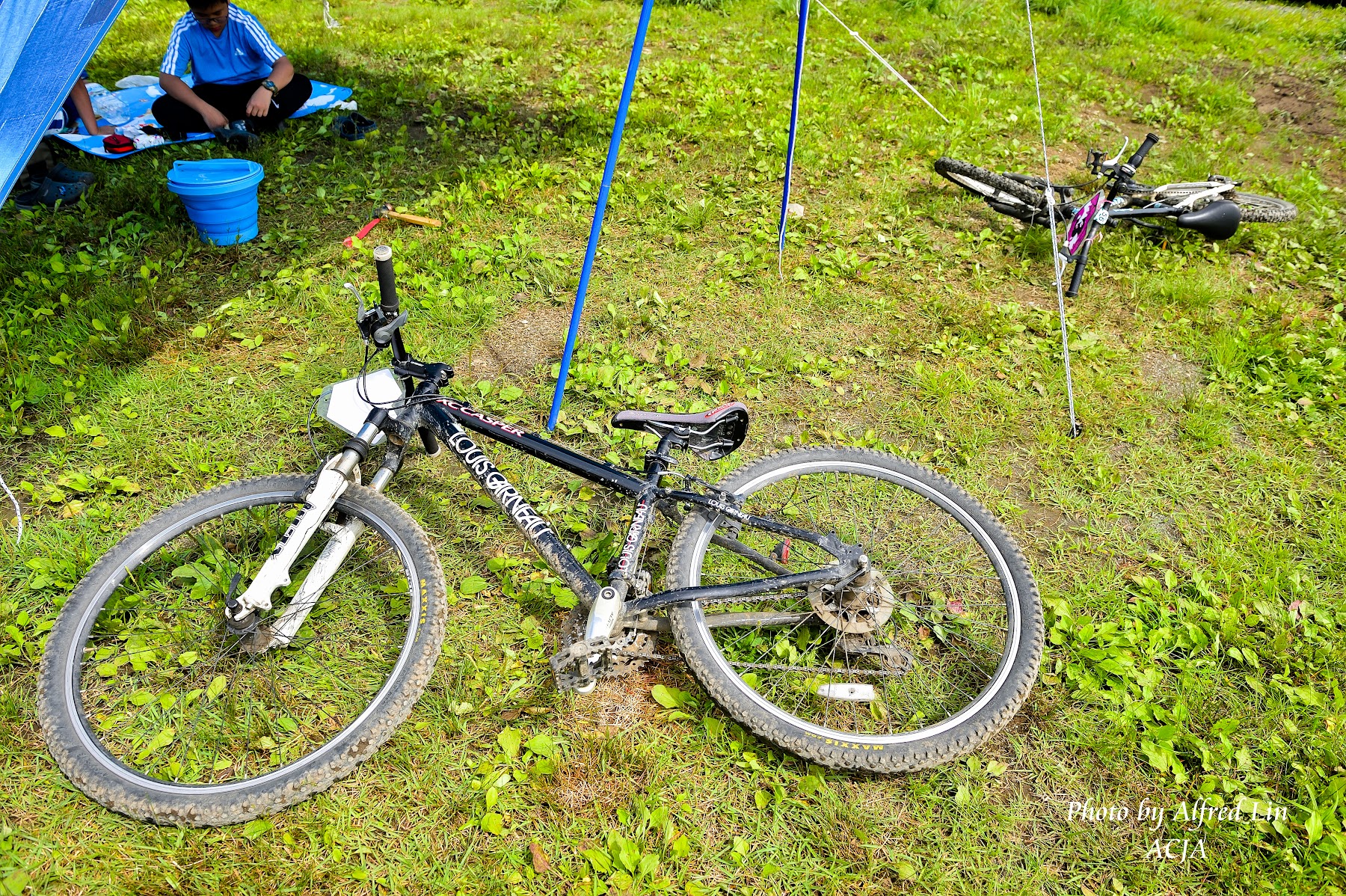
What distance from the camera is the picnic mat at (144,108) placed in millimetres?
5633

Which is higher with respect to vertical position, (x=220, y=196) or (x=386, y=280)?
(x=386, y=280)

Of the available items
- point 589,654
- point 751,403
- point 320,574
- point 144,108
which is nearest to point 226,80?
point 144,108

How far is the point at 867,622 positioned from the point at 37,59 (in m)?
4.33

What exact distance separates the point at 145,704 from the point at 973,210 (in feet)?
19.7

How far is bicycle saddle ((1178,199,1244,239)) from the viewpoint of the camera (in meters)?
5.24

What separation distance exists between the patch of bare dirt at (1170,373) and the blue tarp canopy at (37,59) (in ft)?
18.8

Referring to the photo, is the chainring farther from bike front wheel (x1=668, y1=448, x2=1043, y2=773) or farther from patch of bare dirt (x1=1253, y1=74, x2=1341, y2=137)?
patch of bare dirt (x1=1253, y1=74, x2=1341, y2=137)

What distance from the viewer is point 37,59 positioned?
11.0 ft

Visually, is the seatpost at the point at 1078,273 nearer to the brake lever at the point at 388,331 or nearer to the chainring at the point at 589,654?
the chainring at the point at 589,654

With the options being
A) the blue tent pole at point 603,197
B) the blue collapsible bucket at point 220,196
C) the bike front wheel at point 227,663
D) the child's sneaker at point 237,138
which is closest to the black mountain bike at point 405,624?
the bike front wheel at point 227,663

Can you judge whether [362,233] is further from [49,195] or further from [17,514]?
[17,514]

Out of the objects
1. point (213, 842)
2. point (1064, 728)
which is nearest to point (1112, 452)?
point (1064, 728)

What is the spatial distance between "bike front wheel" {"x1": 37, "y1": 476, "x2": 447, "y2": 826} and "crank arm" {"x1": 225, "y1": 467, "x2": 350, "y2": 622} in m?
0.13

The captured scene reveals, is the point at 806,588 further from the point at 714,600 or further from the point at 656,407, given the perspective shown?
the point at 656,407
